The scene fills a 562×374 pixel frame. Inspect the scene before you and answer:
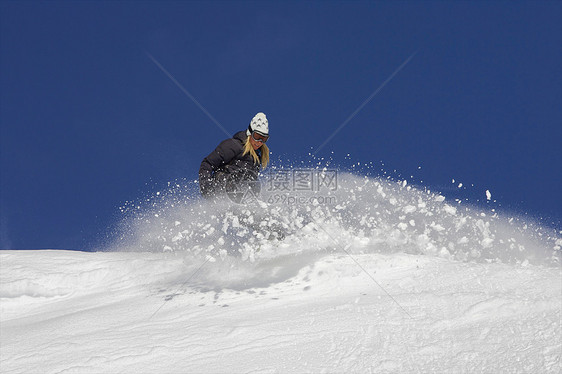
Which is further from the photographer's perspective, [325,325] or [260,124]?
[260,124]

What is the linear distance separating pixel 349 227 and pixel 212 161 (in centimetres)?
197

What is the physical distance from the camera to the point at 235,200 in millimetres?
6145

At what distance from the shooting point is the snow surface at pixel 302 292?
290cm

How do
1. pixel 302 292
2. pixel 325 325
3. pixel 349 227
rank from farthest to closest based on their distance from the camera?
pixel 349 227
pixel 302 292
pixel 325 325

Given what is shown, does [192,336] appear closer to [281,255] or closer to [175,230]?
[281,255]

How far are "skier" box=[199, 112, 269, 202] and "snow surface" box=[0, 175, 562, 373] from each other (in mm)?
259

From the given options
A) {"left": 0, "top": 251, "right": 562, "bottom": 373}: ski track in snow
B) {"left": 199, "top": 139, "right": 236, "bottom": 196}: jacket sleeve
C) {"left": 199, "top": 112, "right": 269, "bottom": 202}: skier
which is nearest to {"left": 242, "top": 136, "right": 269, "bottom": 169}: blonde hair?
{"left": 199, "top": 112, "right": 269, "bottom": 202}: skier

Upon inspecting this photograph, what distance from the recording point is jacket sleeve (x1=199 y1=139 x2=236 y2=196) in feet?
20.0

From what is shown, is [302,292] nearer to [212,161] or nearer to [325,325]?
[325,325]

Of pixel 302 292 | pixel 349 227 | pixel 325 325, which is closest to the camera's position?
pixel 325 325

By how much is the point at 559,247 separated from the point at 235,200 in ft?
12.7

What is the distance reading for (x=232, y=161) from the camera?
616 centimetres

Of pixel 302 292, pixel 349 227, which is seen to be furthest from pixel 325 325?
pixel 349 227

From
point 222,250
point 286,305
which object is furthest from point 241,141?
point 286,305
